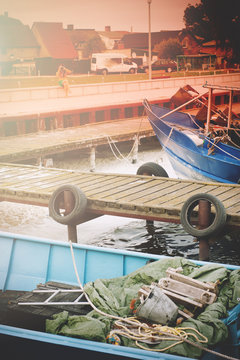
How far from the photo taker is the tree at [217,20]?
22.8ft

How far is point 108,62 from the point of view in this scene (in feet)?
46.0

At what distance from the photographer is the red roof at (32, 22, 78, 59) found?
26.5ft

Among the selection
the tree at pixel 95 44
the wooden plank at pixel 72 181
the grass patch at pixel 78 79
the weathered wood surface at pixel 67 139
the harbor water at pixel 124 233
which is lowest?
the harbor water at pixel 124 233

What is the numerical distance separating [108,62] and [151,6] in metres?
6.31

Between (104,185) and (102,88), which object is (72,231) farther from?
(102,88)

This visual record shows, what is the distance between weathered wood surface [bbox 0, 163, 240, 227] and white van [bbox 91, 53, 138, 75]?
434 centimetres

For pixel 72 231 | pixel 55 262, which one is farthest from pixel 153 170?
pixel 55 262

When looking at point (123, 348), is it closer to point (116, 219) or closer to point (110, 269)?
point (110, 269)

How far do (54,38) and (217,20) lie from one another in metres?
3.22

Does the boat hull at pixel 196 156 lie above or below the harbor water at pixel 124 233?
above

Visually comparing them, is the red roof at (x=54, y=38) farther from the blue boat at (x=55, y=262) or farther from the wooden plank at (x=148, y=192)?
the blue boat at (x=55, y=262)

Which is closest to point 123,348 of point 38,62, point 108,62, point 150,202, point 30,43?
point 150,202

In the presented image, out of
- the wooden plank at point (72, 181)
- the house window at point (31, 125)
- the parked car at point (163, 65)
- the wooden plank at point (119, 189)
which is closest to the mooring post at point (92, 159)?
the parked car at point (163, 65)

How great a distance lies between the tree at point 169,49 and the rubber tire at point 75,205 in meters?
3.92
